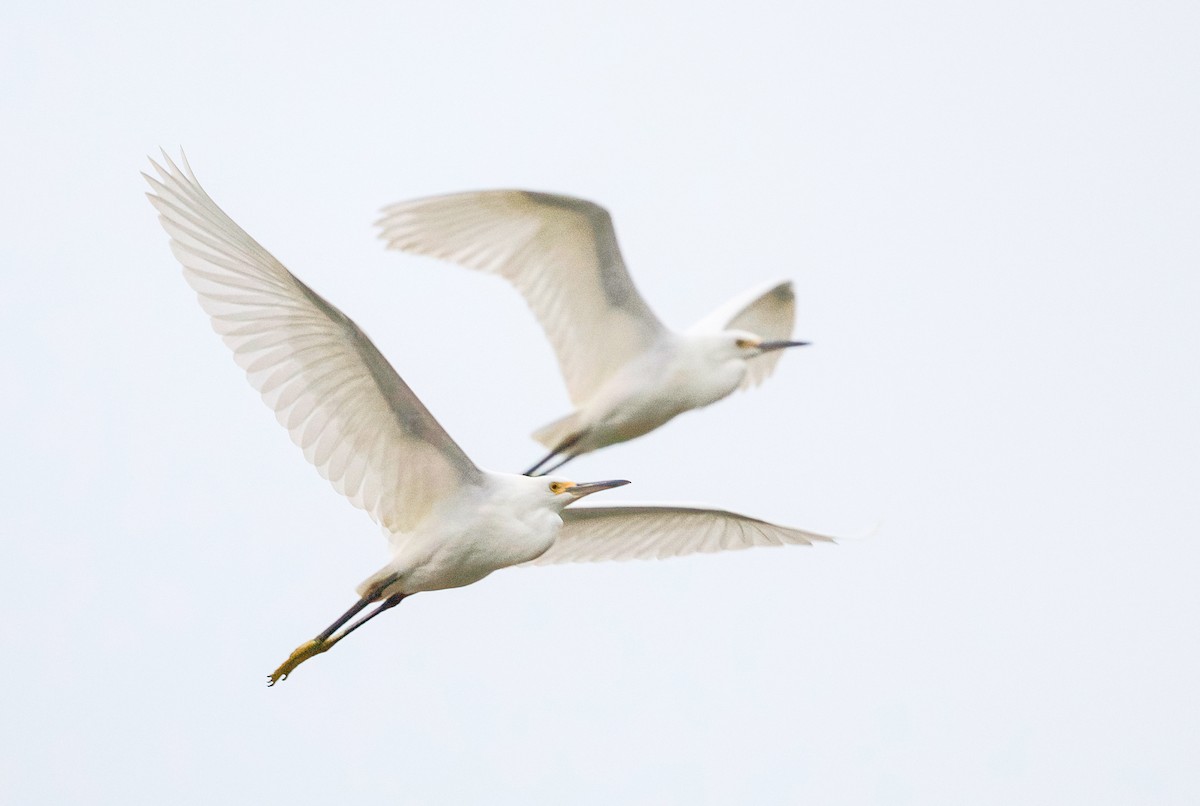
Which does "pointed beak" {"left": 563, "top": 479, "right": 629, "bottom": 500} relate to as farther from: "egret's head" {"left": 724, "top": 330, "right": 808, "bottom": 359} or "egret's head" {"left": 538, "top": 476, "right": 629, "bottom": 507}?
"egret's head" {"left": 724, "top": 330, "right": 808, "bottom": 359}

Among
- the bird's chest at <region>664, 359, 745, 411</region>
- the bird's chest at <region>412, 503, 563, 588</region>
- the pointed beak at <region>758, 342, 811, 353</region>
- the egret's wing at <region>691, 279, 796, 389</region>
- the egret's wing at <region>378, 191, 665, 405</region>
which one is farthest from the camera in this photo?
the egret's wing at <region>691, 279, 796, 389</region>

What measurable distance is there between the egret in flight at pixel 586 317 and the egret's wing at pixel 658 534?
112cm

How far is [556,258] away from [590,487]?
312cm

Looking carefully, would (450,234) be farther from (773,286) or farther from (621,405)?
(773,286)

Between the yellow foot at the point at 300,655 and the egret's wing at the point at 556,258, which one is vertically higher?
the egret's wing at the point at 556,258

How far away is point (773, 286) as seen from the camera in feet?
52.9

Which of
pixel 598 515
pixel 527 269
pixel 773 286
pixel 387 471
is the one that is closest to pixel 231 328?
pixel 387 471

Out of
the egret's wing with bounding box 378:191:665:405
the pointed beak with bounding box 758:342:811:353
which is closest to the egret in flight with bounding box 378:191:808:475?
the egret's wing with bounding box 378:191:665:405

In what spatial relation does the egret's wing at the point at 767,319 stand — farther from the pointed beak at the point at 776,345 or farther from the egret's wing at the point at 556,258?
the egret's wing at the point at 556,258

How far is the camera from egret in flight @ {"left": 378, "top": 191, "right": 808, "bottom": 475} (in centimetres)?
1359

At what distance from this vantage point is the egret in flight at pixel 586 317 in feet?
44.6

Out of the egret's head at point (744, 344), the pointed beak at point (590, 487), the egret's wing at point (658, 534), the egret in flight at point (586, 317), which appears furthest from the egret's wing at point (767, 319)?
the pointed beak at point (590, 487)

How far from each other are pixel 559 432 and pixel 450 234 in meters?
1.67

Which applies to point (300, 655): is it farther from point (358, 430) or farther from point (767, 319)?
point (767, 319)
